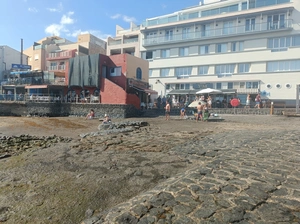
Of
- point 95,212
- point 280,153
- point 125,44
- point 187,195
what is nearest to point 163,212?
point 187,195

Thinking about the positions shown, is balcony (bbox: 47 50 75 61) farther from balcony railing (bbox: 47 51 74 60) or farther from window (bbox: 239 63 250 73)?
window (bbox: 239 63 250 73)

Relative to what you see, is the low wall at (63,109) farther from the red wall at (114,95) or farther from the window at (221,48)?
the window at (221,48)

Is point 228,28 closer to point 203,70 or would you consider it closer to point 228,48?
point 228,48

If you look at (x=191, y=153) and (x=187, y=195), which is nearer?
(x=187, y=195)

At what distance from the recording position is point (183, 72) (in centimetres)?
3778

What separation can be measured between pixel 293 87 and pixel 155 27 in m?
23.5

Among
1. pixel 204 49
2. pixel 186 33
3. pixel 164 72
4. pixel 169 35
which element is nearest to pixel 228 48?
pixel 204 49

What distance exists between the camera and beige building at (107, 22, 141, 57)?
1694 inches

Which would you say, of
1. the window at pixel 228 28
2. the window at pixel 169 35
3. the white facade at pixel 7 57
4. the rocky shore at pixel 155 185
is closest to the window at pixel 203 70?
the window at pixel 228 28

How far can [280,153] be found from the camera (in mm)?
6156

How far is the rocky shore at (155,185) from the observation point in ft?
10.4

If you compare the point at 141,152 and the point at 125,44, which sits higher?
the point at 125,44

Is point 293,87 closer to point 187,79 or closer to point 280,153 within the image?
point 187,79

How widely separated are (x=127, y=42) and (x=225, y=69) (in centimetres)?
1996
